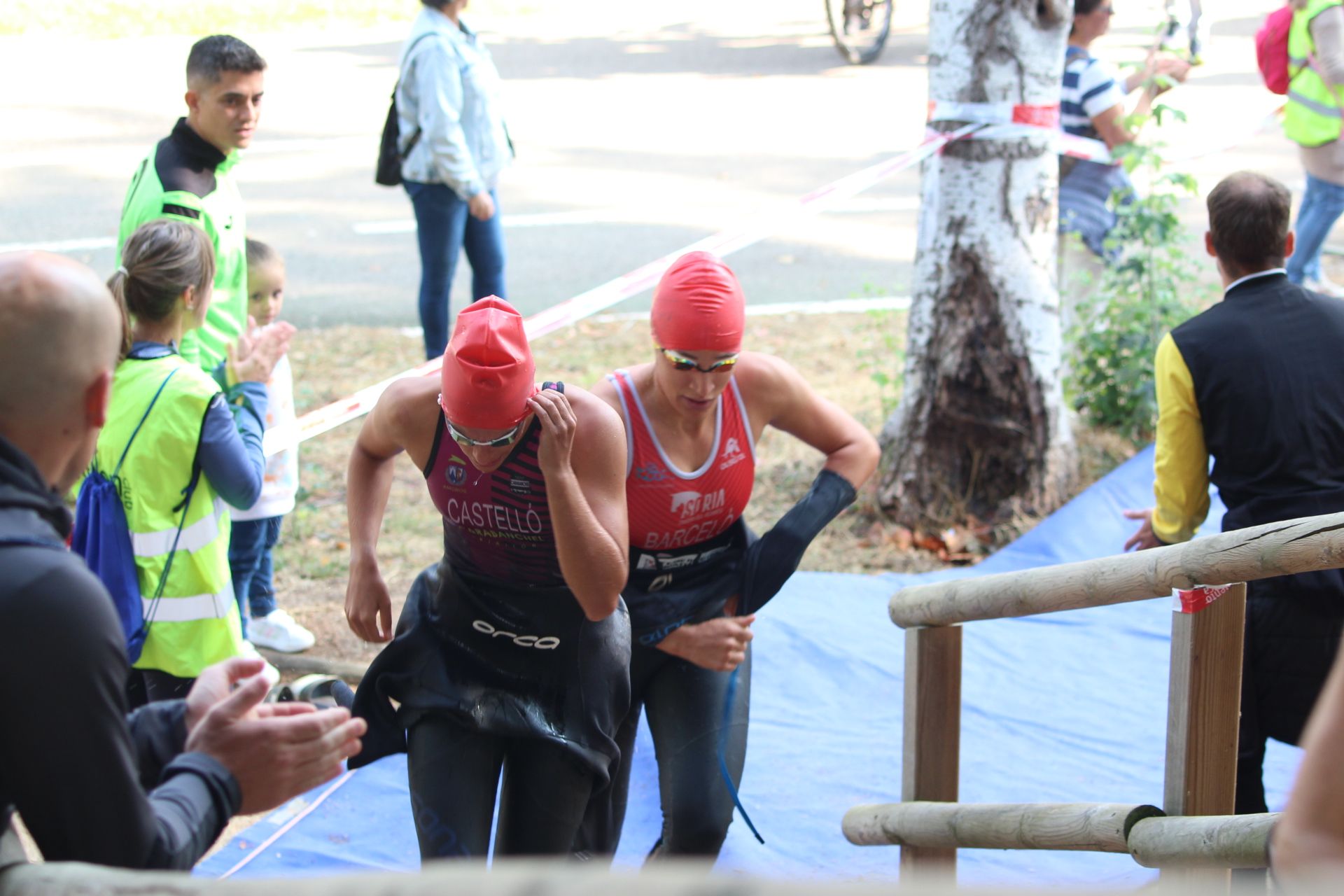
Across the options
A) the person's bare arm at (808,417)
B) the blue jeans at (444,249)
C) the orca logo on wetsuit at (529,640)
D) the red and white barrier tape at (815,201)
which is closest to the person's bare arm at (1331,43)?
the red and white barrier tape at (815,201)

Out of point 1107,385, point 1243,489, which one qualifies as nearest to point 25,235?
point 1107,385

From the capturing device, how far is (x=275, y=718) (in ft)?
6.06

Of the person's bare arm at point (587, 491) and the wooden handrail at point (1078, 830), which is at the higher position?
the person's bare arm at point (587, 491)

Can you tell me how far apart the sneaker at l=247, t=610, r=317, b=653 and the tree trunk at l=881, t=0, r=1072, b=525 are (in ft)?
8.68

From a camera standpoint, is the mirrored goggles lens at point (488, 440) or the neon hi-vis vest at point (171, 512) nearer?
the mirrored goggles lens at point (488, 440)

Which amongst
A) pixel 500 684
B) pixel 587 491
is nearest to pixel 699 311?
pixel 587 491

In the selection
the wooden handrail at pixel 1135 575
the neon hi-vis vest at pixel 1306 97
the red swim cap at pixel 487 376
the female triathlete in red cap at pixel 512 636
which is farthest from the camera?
the neon hi-vis vest at pixel 1306 97

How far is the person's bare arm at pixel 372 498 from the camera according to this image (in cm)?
307

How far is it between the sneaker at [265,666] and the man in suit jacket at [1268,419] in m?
2.15

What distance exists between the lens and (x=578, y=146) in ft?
40.6

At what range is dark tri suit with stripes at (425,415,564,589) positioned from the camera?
113 inches

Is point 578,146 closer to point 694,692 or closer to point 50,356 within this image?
point 694,692

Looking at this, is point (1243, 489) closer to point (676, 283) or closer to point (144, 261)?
point (676, 283)

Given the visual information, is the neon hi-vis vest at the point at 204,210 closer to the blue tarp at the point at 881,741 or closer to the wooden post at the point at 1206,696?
the blue tarp at the point at 881,741
